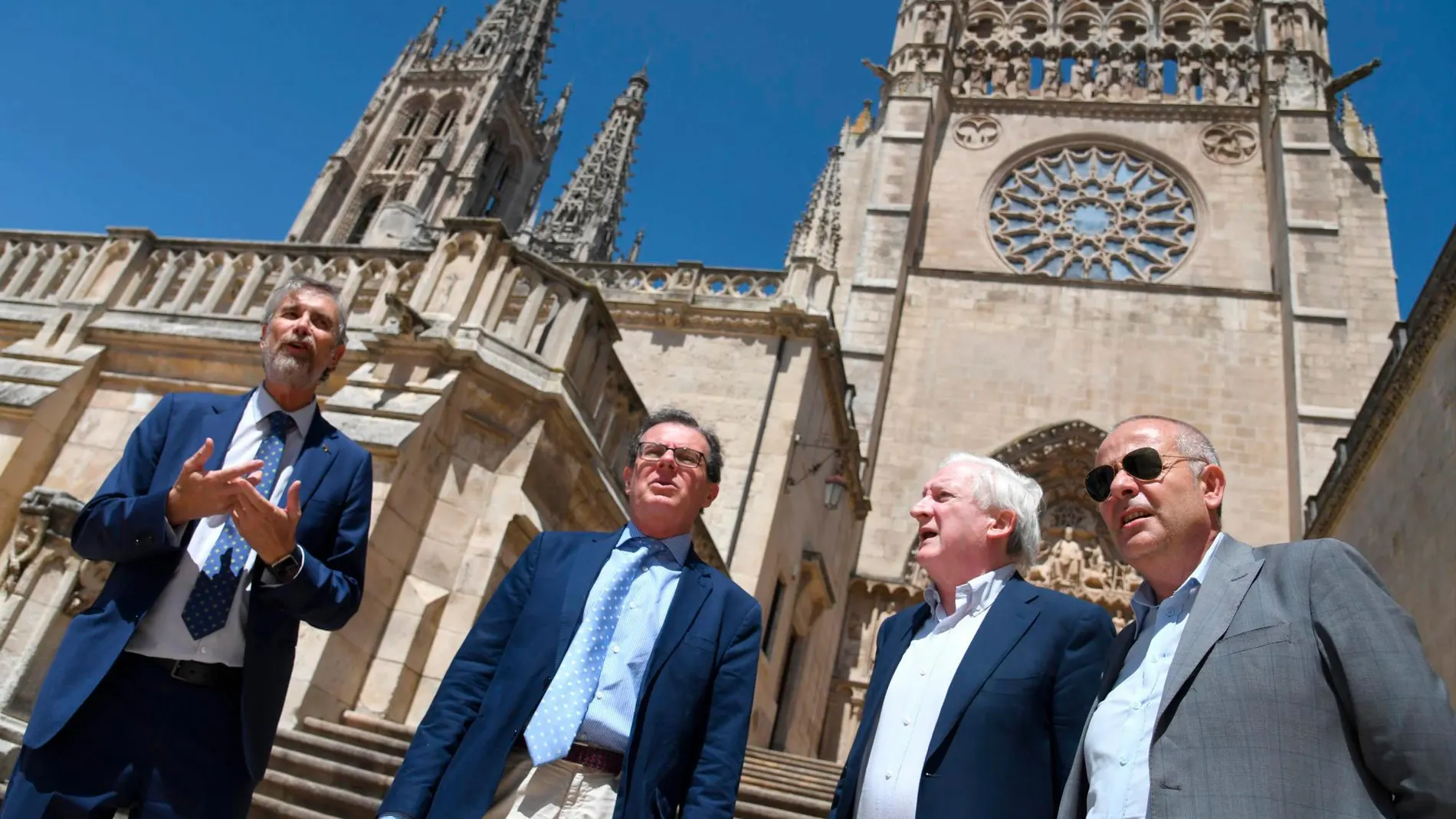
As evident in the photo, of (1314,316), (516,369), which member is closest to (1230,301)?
(1314,316)

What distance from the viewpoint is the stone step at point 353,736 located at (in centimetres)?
484

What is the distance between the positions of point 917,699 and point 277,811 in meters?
3.22

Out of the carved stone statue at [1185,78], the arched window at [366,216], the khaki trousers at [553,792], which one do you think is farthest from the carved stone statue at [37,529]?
the arched window at [366,216]

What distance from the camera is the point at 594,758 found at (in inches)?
91.9

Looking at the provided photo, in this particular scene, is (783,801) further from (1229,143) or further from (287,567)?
(1229,143)

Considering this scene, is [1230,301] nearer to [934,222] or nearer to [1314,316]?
[1314,316]

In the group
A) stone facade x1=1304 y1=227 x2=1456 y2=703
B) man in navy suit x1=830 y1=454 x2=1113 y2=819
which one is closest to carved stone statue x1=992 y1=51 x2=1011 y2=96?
stone facade x1=1304 y1=227 x2=1456 y2=703

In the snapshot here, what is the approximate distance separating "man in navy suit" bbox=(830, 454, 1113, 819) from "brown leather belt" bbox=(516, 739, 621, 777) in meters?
0.56

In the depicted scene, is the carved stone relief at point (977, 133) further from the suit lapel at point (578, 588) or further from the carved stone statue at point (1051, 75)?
the suit lapel at point (578, 588)

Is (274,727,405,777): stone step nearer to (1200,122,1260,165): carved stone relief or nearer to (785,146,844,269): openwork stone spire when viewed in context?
(785,146,844,269): openwork stone spire

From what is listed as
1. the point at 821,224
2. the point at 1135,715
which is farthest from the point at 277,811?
the point at 821,224

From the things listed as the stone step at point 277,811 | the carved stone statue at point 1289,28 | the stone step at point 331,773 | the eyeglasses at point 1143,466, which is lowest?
the stone step at point 277,811

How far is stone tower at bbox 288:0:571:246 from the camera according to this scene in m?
42.8

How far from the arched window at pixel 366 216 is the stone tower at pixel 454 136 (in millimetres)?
48
